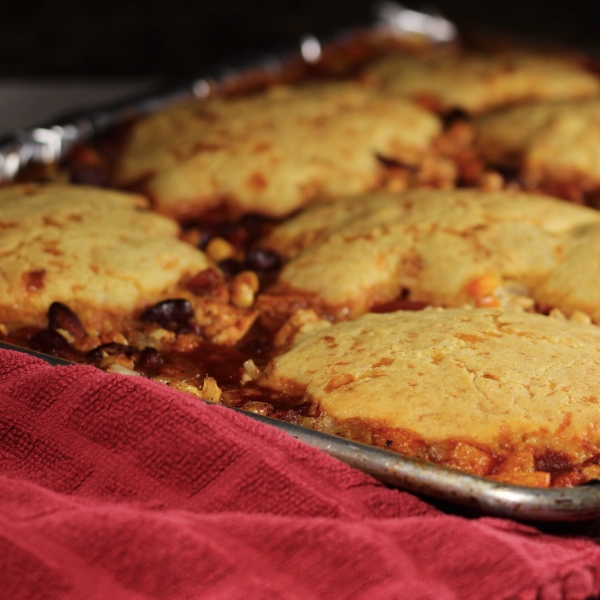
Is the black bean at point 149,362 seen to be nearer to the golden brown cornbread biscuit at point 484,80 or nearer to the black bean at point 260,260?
the black bean at point 260,260

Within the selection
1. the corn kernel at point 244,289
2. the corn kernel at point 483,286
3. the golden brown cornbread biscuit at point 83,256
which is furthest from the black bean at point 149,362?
the corn kernel at point 483,286

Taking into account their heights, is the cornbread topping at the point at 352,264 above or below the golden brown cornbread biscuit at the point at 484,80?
below

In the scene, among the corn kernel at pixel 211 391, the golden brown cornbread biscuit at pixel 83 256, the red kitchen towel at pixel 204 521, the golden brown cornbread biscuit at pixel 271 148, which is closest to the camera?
the red kitchen towel at pixel 204 521

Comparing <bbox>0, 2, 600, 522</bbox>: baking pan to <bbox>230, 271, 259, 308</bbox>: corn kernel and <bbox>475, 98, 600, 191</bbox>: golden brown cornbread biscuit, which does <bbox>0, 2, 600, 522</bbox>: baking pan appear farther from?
<bbox>475, 98, 600, 191</bbox>: golden brown cornbread biscuit

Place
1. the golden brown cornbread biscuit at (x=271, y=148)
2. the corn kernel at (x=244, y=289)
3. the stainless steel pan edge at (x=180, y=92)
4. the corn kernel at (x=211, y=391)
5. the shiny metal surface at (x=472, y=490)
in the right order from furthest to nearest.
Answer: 1. the stainless steel pan edge at (x=180, y=92)
2. the golden brown cornbread biscuit at (x=271, y=148)
3. the corn kernel at (x=244, y=289)
4. the corn kernel at (x=211, y=391)
5. the shiny metal surface at (x=472, y=490)

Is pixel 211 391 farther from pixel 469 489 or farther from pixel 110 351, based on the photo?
pixel 469 489

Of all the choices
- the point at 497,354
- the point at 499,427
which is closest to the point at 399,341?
the point at 497,354

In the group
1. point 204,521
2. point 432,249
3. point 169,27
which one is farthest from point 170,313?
point 169,27
